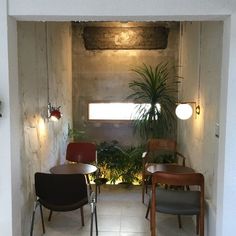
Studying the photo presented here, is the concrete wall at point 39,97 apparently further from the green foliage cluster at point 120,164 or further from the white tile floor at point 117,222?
the green foliage cluster at point 120,164

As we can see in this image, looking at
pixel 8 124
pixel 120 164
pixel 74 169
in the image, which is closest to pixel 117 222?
pixel 74 169

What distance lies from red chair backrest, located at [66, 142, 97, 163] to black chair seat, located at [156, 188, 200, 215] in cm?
148

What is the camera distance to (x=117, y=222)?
411 cm

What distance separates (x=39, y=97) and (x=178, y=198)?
6.57 ft

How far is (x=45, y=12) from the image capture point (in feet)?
8.16

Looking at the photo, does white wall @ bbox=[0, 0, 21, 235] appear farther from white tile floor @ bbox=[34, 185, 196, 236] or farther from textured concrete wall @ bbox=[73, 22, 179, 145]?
textured concrete wall @ bbox=[73, 22, 179, 145]

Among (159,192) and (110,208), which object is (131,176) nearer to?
(110,208)

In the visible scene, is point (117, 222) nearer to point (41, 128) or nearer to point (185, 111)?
point (41, 128)

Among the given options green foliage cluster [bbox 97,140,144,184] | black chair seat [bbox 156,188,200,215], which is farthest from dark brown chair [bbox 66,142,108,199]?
black chair seat [bbox 156,188,200,215]

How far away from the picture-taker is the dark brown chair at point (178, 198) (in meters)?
3.20

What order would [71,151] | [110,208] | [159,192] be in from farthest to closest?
[71,151], [110,208], [159,192]

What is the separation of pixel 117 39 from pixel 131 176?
233 centimetres

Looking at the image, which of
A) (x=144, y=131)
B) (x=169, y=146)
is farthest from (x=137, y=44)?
(x=169, y=146)

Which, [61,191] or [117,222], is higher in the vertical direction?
[61,191]
